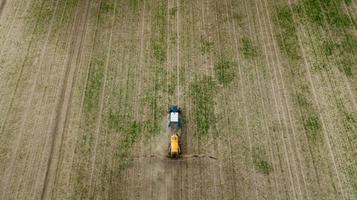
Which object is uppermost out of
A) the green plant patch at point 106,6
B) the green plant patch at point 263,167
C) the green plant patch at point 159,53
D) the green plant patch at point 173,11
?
the green plant patch at point 173,11

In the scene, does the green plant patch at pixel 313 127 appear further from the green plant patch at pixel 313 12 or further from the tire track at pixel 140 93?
the tire track at pixel 140 93

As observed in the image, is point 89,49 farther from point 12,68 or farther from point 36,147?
point 36,147

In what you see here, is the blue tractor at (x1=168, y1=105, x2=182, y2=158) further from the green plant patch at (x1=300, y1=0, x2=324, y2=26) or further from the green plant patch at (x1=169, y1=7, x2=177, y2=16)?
the green plant patch at (x1=300, y1=0, x2=324, y2=26)

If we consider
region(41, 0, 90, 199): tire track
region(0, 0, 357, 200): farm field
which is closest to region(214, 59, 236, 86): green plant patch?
region(0, 0, 357, 200): farm field

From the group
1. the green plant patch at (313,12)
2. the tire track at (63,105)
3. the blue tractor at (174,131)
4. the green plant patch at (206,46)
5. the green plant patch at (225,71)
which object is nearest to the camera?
the tire track at (63,105)

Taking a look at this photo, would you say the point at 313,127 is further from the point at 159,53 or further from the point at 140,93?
the point at 159,53

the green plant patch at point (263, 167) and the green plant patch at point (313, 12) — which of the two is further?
the green plant patch at point (313, 12)

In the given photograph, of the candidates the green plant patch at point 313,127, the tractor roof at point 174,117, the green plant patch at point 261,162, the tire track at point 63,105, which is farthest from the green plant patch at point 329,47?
the tire track at point 63,105
